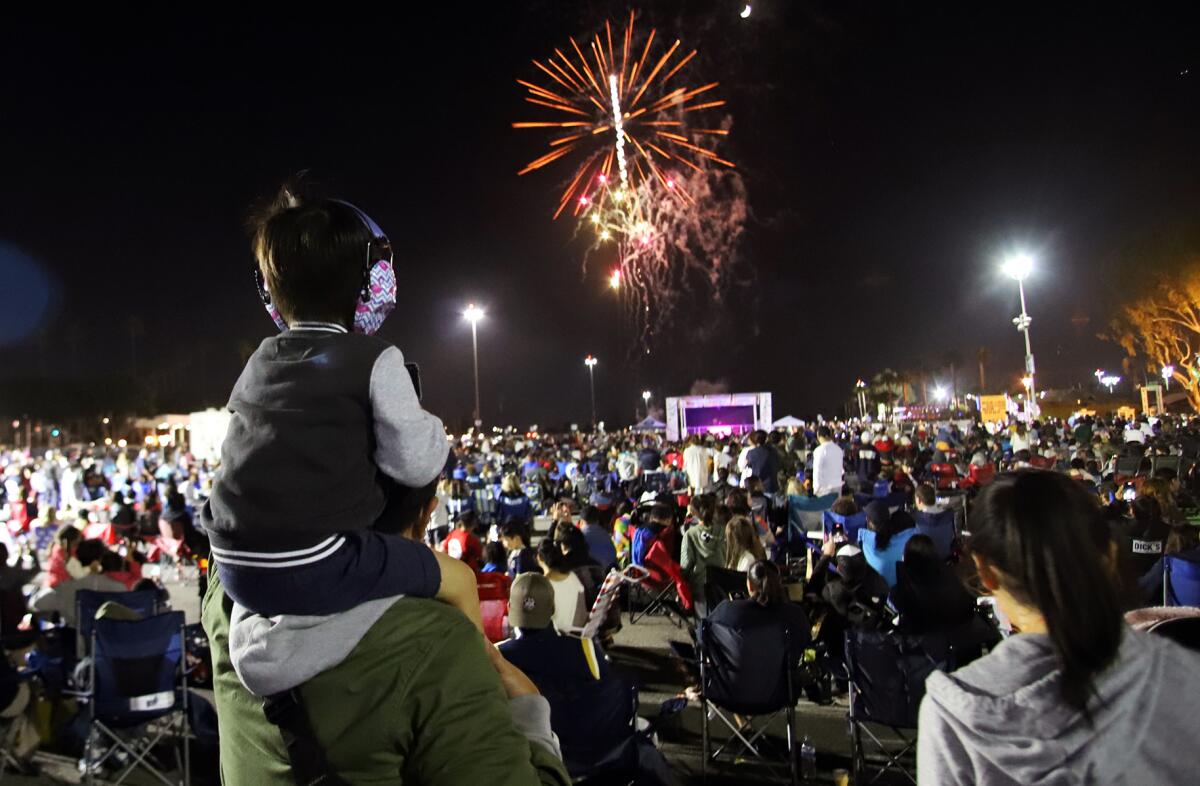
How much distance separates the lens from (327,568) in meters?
1.16

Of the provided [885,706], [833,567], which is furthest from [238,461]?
[833,567]

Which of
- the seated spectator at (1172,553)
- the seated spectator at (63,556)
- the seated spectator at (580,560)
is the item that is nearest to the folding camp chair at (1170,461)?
the seated spectator at (1172,553)

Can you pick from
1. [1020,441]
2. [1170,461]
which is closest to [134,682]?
[1170,461]

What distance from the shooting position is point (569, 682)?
4172 mm

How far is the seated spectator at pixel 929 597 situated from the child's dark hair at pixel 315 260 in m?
5.28

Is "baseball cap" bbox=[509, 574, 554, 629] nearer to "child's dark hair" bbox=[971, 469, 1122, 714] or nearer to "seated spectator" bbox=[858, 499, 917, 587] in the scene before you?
Answer: "child's dark hair" bbox=[971, 469, 1122, 714]

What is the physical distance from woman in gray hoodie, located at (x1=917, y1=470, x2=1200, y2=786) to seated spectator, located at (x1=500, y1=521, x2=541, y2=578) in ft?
20.5

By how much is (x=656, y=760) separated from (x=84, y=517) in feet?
39.3

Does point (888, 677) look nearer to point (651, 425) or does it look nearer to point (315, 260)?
point (315, 260)

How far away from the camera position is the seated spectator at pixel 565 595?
22.4ft

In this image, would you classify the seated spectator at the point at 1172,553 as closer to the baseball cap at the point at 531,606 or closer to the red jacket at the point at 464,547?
the baseball cap at the point at 531,606

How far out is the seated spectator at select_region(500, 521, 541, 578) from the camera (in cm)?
796

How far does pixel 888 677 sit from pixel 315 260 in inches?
191

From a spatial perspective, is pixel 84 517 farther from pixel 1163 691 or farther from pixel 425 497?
pixel 1163 691
